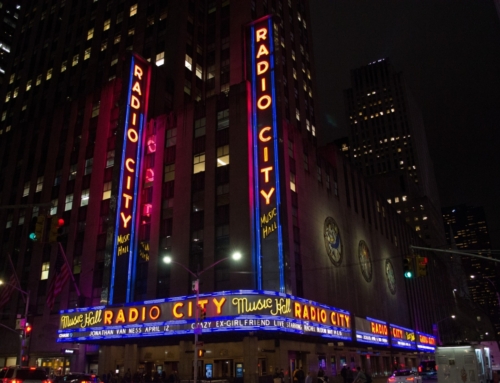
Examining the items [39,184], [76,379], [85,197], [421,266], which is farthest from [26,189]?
[421,266]

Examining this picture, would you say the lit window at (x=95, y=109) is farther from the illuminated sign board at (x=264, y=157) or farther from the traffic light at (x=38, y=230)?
the traffic light at (x=38, y=230)

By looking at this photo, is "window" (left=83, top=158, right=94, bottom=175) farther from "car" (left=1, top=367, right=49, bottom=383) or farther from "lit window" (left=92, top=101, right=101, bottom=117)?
"car" (left=1, top=367, right=49, bottom=383)

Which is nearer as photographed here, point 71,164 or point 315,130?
point 71,164

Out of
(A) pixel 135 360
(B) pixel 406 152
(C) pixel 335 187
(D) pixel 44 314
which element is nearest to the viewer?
(A) pixel 135 360

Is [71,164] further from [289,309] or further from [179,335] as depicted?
[289,309]

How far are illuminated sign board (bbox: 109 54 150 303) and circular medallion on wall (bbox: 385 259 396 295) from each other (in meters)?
41.0

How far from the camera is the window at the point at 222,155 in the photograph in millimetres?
47312

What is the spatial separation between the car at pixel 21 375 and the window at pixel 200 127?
3084cm

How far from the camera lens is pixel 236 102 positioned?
48.7 m

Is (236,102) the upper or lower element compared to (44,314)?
upper

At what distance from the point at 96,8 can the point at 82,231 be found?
4565 centimetres

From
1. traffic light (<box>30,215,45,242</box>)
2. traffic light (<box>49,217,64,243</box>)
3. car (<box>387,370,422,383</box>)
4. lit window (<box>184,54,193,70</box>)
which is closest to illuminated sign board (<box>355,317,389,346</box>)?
car (<box>387,370,422,383</box>)

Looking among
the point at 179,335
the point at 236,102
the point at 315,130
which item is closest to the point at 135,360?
the point at 179,335

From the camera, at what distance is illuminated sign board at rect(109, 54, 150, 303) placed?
151ft
